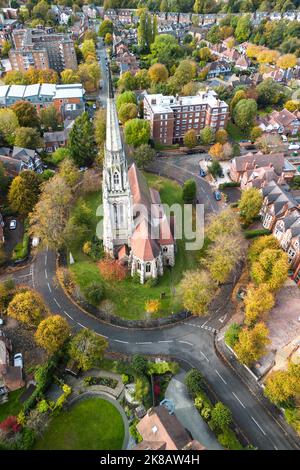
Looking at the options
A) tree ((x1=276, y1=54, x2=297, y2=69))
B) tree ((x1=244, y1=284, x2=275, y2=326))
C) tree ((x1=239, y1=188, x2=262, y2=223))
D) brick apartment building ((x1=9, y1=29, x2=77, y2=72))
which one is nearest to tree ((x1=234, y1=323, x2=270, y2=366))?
tree ((x1=244, y1=284, x2=275, y2=326))

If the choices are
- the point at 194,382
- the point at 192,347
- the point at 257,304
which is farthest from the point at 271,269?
the point at 194,382

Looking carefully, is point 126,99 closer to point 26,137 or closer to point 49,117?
point 49,117

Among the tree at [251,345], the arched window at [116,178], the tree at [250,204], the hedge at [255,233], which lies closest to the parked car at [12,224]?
the arched window at [116,178]

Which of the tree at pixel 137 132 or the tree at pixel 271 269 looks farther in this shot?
the tree at pixel 137 132

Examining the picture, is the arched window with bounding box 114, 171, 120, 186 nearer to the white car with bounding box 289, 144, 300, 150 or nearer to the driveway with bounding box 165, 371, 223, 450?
the driveway with bounding box 165, 371, 223, 450

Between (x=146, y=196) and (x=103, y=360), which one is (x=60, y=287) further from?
(x=146, y=196)

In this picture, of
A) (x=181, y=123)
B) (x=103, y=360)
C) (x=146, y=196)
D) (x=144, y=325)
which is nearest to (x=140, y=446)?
(x=103, y=360)

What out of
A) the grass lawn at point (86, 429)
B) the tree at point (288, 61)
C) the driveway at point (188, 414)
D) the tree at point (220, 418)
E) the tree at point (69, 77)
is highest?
the tree at point (288, 61)

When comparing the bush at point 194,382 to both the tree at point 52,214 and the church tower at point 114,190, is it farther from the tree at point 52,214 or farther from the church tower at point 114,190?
the tree at point 52,214
